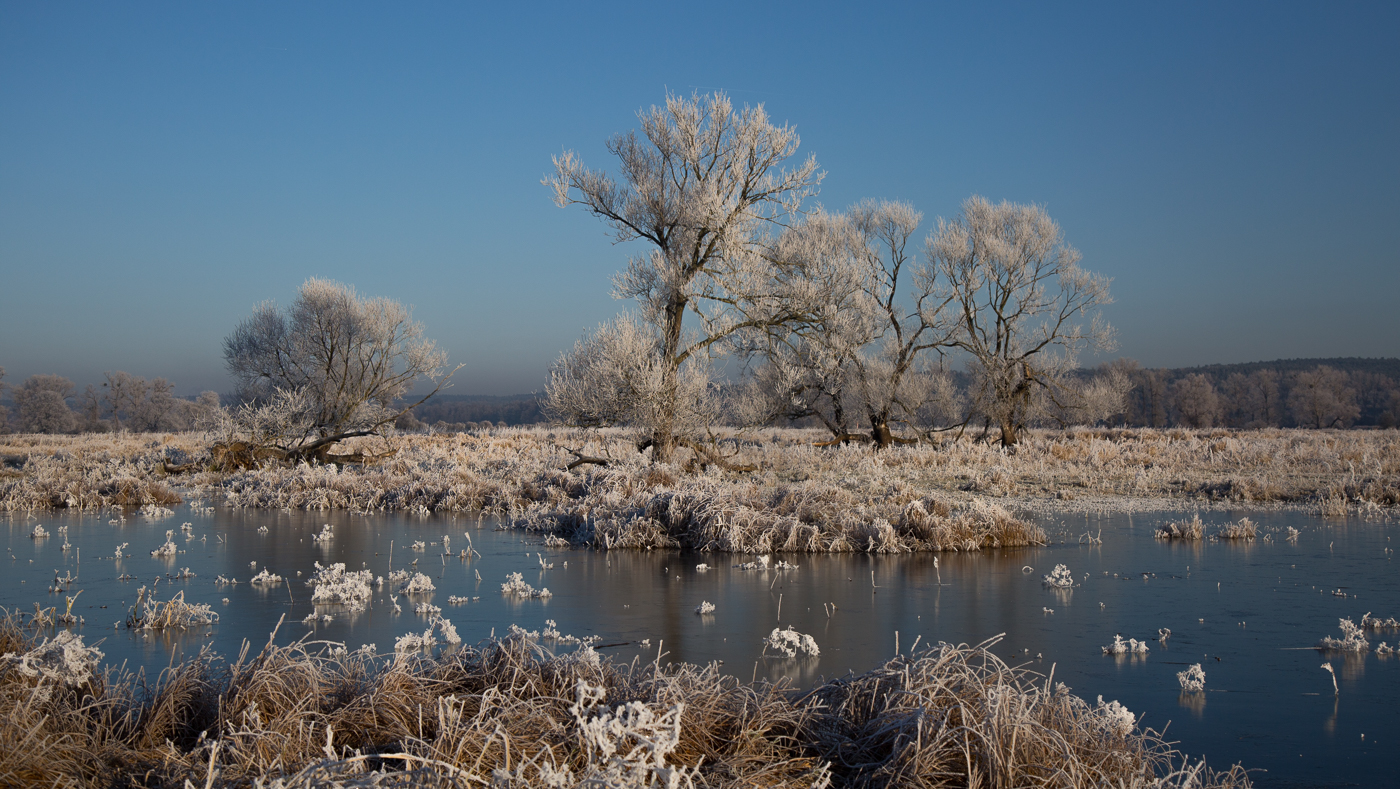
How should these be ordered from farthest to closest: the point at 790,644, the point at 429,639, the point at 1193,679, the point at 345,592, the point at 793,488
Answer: the point at 793,488 < the point at 345,592 < the point at 790,644 < the point at 429,639 < the point at 1193,679

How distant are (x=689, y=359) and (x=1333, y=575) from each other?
469 inches

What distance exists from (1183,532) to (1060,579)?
3685mm

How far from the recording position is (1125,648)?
5074 millimetres

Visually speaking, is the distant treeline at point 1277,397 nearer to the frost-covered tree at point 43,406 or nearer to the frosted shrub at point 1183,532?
the frosted shrub at point 1183,532

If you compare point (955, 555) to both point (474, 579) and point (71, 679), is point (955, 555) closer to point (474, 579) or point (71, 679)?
point (474, 579)

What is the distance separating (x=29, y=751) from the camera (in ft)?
9.96

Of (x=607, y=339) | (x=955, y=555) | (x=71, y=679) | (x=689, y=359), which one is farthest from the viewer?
(x=689, y=359)

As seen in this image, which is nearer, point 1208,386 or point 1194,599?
point 1194,599

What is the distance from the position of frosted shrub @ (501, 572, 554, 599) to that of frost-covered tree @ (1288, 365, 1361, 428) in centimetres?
7149

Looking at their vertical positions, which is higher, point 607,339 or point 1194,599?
point 607,339

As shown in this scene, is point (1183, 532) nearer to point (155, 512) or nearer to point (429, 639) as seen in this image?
point (429, 639)

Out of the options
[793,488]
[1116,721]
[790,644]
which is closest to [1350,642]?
[1116,721]

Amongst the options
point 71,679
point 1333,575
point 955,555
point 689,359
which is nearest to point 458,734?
point 71,679

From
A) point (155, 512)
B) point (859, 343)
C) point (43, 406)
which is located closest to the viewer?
point (155, 512)
